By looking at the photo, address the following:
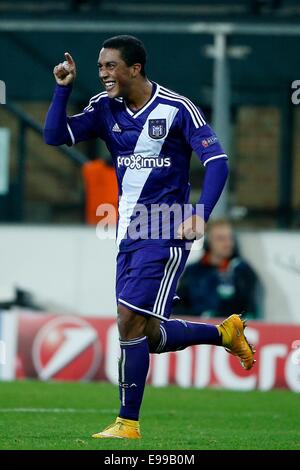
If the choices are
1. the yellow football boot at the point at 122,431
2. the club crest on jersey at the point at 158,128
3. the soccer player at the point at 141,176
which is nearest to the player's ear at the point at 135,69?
the soccer player at the point at 141,176

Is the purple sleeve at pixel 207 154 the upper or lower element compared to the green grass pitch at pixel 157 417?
upper

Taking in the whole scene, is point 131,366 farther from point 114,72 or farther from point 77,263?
point 77,263

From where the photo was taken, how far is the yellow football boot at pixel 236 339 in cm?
816

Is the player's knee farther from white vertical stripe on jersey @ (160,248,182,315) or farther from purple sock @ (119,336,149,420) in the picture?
white vertical stripe on jersey @ (160,248,182,315)

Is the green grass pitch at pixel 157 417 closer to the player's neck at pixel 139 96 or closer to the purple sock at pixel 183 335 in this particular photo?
the purple sock at pixel 183 335

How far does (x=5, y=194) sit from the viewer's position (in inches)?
578

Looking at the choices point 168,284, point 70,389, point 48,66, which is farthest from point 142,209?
point 48,66

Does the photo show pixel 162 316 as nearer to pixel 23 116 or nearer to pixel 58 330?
pixel 58 330

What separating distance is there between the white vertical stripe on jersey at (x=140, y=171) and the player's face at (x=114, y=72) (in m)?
0.24

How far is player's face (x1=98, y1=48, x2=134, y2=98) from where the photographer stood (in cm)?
770

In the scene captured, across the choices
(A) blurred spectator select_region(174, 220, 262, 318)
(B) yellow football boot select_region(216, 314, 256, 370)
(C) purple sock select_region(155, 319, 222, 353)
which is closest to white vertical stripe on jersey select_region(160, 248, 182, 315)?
(C) purple sock select_region(155, 319, 222, 353)

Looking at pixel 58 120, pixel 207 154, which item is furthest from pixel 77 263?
pixel 207 154

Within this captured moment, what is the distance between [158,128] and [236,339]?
4.72 feet

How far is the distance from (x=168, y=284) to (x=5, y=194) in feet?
23.8
